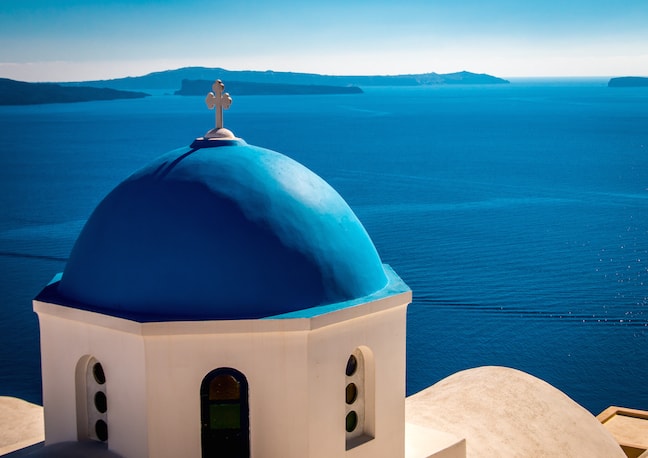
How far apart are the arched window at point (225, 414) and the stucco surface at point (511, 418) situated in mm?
3813

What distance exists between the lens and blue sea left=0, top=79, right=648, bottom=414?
1024 inches

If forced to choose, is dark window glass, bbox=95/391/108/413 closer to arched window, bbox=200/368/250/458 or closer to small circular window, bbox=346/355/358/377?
arched window, bbox=200/368/250/458

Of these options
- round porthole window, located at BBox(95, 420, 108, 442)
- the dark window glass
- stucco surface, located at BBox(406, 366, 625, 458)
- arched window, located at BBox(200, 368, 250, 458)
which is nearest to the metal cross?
arched window, located at BBox(200, 368, 250, 458)

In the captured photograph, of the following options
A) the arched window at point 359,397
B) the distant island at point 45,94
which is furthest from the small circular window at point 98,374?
the distant island at point 45,94

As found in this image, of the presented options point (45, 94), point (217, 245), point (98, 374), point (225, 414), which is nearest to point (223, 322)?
point (217, 245)

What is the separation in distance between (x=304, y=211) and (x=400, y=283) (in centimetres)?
121

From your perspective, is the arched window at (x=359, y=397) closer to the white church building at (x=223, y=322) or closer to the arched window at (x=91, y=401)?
the white church building at (x=223, y=322)

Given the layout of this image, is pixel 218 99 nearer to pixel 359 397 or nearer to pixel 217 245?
pixel 217 245

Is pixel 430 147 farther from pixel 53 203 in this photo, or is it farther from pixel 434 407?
pixel 434 407

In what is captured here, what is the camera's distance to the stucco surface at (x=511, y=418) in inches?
416

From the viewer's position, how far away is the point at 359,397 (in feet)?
25.5

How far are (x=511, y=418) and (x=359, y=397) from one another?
4004 millimetres

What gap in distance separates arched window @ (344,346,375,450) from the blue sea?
16252 millimetres

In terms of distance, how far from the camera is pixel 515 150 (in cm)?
7244
